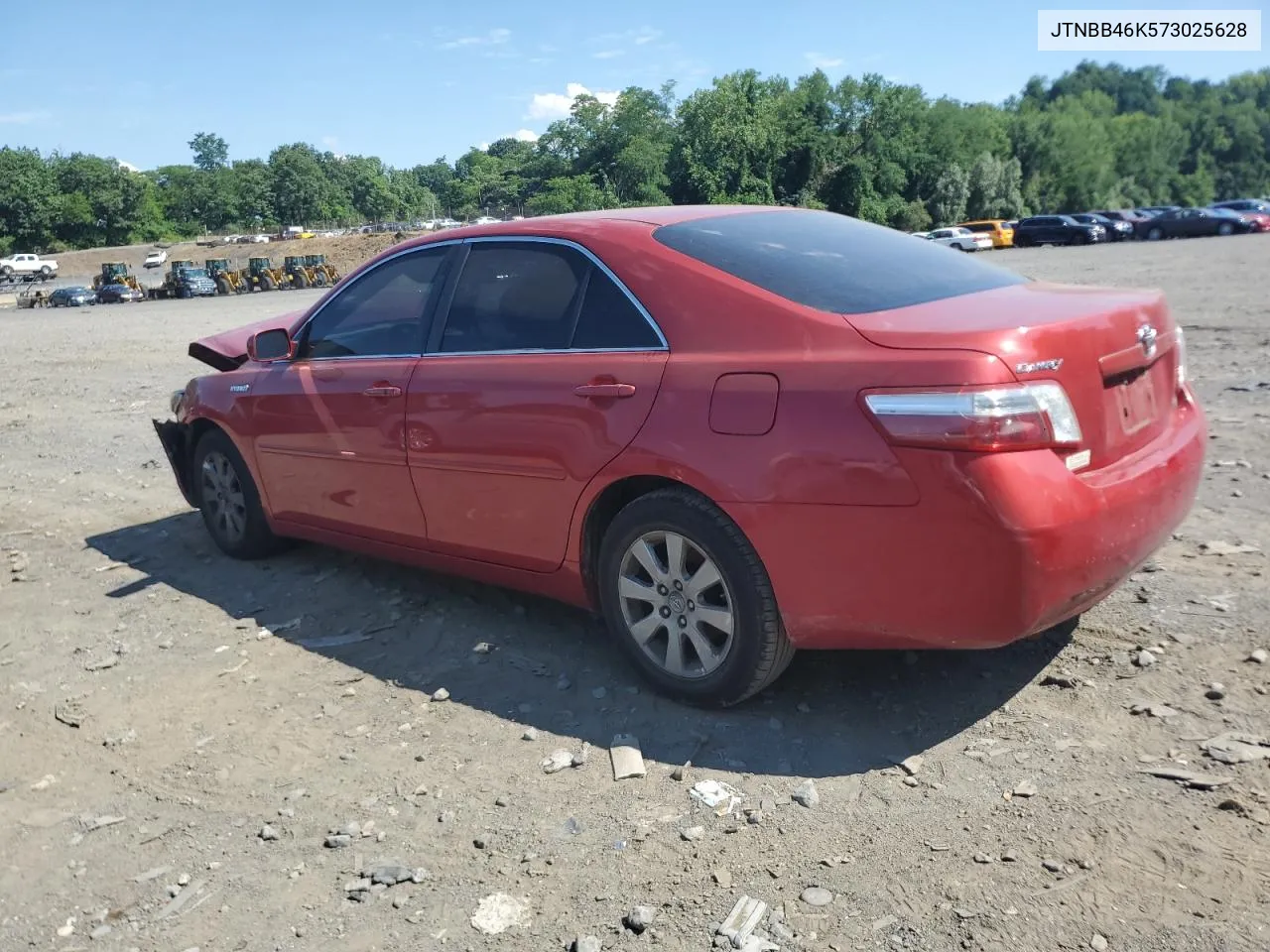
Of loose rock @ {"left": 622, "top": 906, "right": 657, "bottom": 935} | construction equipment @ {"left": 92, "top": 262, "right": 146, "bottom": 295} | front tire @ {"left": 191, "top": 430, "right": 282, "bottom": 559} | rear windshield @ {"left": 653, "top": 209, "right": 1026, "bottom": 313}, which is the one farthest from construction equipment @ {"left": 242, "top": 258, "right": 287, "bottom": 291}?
loose rock @ {"left": 622, "top": 906, "right": 657, "bottom": 935}

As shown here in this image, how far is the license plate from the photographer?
3322mm

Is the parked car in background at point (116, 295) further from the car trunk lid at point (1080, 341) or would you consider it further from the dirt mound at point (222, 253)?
the car trunk lid at point (1080, 341)

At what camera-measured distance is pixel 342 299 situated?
501cm

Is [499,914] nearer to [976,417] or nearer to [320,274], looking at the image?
[976,417]

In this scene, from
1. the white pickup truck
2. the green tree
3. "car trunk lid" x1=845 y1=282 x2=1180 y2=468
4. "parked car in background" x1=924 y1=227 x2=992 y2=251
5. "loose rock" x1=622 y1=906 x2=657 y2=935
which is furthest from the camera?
the green tree

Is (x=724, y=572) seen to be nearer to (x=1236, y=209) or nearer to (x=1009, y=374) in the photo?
(x=1009, y=374)

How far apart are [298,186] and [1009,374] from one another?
14035 cm

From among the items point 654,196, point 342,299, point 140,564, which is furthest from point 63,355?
point 654,196

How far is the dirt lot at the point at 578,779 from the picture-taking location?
2.66 m

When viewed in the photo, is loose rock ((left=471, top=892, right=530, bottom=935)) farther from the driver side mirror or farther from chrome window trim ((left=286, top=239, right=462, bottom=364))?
the driver side mirror

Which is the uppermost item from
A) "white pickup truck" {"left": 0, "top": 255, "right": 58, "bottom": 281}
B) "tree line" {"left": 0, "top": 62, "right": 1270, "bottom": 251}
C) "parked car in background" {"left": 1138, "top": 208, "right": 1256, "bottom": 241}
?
"tree line" {"left": 0, "top": 62, "right": 1270, "bottom": 251}

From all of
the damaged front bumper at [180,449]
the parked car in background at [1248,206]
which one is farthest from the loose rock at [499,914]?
the parked car in background at [1248,206]

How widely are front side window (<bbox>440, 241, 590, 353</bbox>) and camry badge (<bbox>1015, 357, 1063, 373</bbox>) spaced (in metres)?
1.66

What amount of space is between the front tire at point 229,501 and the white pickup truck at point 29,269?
267 feet
